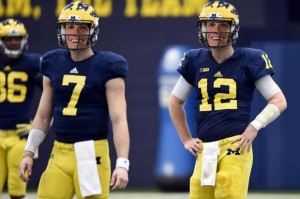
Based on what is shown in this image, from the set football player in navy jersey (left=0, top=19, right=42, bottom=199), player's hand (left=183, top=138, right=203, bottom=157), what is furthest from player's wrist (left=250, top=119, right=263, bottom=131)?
football player in navy jersey (left=0, top=19, right=42, bottom=199)

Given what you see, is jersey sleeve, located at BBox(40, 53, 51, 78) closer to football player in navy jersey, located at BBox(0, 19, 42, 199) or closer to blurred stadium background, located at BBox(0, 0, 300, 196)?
football player in navy jersey, located at BBox(0, 19, 42, 199)

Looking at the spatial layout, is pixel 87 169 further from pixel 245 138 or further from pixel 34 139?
pixel 245 138

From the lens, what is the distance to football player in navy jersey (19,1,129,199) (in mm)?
6117

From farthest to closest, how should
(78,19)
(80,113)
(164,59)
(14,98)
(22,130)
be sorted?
(164,59), (14,98), (22,130), (78,19), (80,113)

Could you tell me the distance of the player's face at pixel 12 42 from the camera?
959 centimetres

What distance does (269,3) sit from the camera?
1209 centimetres

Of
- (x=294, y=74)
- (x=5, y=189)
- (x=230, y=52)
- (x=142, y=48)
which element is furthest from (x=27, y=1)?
(x=230, y=52)

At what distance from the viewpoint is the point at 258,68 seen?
657 centimetres

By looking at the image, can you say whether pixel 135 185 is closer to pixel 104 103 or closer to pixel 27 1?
pixel 27 1

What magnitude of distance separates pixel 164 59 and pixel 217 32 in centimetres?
549

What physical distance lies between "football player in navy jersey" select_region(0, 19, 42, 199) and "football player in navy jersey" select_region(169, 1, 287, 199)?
109 inches

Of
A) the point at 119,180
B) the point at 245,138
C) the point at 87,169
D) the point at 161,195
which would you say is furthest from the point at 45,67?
the point at 161,195

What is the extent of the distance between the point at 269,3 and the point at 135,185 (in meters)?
2.71

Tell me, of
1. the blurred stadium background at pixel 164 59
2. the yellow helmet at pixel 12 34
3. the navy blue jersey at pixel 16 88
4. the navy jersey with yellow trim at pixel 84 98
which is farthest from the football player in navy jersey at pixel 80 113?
the blurred stadium background at pixel 164 59
